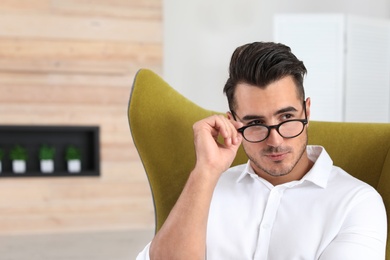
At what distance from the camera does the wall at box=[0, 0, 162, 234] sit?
4473 mm

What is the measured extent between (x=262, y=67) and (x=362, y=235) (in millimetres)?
509

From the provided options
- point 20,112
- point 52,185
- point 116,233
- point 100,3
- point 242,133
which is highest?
point 100,3

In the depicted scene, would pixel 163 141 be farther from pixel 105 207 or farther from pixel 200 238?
pixel 105 207

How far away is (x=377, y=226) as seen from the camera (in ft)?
4.78

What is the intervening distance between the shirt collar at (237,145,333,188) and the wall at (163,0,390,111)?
347 centimetres

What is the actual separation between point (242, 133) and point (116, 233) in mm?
3161

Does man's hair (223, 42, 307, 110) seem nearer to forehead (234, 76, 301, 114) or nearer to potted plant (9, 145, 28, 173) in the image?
forehead (234, 76, 301, 114)

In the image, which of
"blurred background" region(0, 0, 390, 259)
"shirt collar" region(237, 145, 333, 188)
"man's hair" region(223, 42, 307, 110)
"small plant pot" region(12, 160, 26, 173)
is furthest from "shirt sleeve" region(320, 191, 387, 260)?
"small plant pot" region(12, 160, 26, 173)

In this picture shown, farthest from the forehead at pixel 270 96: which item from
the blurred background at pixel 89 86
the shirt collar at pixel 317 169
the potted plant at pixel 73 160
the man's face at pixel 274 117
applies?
the potted plant at pixel 73 160

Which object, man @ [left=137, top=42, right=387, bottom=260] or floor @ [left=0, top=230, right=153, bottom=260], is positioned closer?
man @ [left=137, top=42, right=387, bottom=260]

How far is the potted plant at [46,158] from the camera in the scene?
4.63m

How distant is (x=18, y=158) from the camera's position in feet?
15.1

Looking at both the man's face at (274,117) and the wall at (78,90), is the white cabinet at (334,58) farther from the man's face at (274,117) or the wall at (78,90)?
the man's face at (274,117)

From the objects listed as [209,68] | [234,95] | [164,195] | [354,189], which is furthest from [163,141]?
[209,68]
